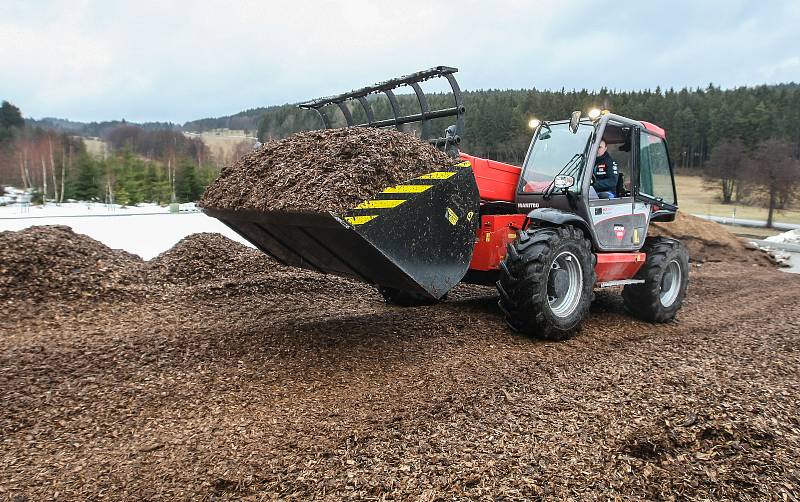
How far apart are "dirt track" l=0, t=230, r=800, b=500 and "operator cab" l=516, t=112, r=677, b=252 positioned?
46.4 inches

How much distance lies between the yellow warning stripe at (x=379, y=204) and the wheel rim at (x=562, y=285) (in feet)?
6.31

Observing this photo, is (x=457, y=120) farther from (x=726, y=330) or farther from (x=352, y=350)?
(x=726, y=330)

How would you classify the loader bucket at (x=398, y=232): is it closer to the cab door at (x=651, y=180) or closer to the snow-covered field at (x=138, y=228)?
the cab door at (x=651, y=180)

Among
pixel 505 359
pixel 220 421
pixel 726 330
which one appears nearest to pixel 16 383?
pixel 220 421

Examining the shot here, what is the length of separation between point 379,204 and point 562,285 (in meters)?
2.30

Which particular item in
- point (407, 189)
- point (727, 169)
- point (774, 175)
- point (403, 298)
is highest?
point (727, 169)

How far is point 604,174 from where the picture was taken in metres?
5.92

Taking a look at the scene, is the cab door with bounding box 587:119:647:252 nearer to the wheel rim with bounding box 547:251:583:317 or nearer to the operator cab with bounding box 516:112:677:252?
the operator cab with bounding box 516:112:677:252

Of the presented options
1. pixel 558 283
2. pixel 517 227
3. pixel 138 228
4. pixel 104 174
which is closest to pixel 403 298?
pixel 517 227

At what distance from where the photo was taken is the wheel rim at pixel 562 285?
17.1 feet

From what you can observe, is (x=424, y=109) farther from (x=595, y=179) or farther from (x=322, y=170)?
(x=595, y=179)

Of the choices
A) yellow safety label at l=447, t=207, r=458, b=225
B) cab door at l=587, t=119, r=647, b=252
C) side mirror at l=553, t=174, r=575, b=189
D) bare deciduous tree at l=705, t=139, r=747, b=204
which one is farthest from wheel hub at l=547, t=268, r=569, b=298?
bare deciduous tree at l=705, t=139, r=747, b=204

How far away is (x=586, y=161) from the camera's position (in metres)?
5.66

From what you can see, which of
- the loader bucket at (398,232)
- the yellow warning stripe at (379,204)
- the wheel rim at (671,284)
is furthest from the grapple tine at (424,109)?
the wheel rim at (671,284)
